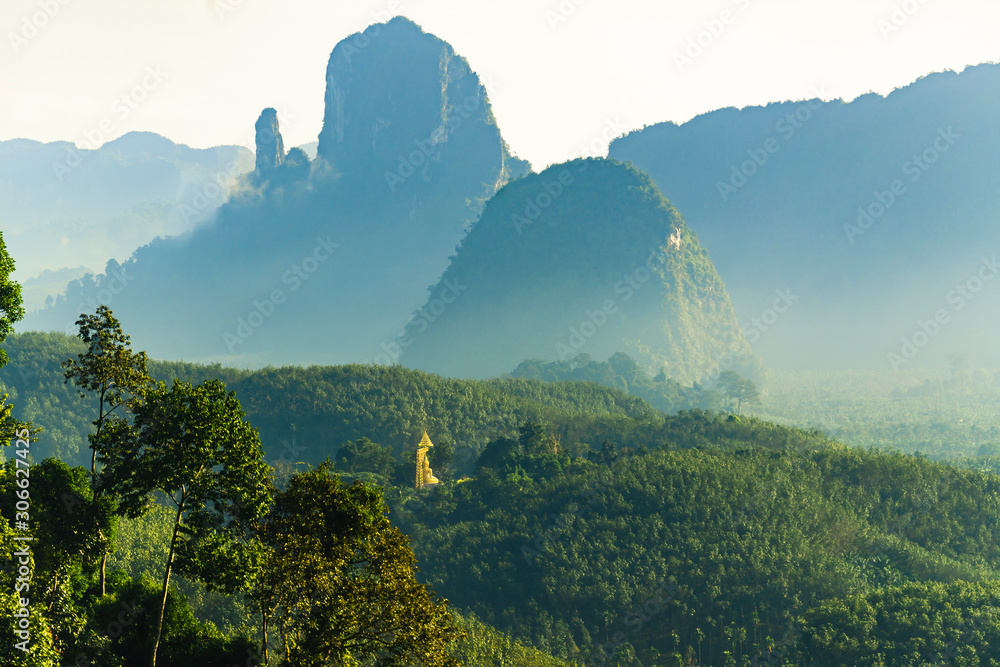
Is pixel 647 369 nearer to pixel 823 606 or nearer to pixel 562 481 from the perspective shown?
pixel 562 481

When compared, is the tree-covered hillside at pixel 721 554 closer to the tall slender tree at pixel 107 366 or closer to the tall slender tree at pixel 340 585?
the tall slender tree at pixel 340 585

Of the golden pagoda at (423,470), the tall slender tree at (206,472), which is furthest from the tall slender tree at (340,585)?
the golden pagoda at (423,470)

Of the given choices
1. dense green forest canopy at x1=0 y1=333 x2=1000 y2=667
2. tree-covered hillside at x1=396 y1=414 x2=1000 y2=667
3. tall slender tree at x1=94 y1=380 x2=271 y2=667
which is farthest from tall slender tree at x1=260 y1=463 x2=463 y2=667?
tree-covered hillside at x1=396 y1=414 x2=1000 y2=667

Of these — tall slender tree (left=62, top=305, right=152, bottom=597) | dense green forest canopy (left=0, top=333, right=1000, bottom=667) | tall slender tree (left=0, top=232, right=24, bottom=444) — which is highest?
tall slender tree (left=0, top=232, right=24, bottom=444)

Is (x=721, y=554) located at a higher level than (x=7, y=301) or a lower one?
lower

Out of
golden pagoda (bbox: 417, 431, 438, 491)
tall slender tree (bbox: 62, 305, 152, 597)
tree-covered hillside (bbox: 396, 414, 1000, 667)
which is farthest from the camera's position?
golden pagoda (bbox: 417, 431, 438, 491)

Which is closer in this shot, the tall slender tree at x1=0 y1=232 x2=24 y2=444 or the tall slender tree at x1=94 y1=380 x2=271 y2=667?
the tall slender tree at x1=94 y1=380 x2=271 y2=667

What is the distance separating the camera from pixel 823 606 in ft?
149

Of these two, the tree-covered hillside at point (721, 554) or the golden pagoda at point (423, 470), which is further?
the golden pagoda at point (423, 470)

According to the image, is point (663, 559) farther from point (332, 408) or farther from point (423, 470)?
point (332, 408)

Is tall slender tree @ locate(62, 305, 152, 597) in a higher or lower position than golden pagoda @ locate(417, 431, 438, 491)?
higher

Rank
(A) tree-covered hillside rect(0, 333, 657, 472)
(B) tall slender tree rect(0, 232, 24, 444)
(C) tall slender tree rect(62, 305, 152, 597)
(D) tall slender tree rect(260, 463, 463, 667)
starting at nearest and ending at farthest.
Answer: (D) tall slender tree rect(260, 463, 463, 667), (B) tall slender tree rect(0, 232, 24, 444), (C) tall slender tree rect(62, 305, 152, 597), (A) tree-covered hillside rect(0, 333, 657, 472)

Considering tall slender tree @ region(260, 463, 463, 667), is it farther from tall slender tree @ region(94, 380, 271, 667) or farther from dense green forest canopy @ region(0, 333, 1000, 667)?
dense green forest canopy @ region(0, 333, 1000, 667)

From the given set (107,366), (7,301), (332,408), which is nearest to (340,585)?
(107,366)
